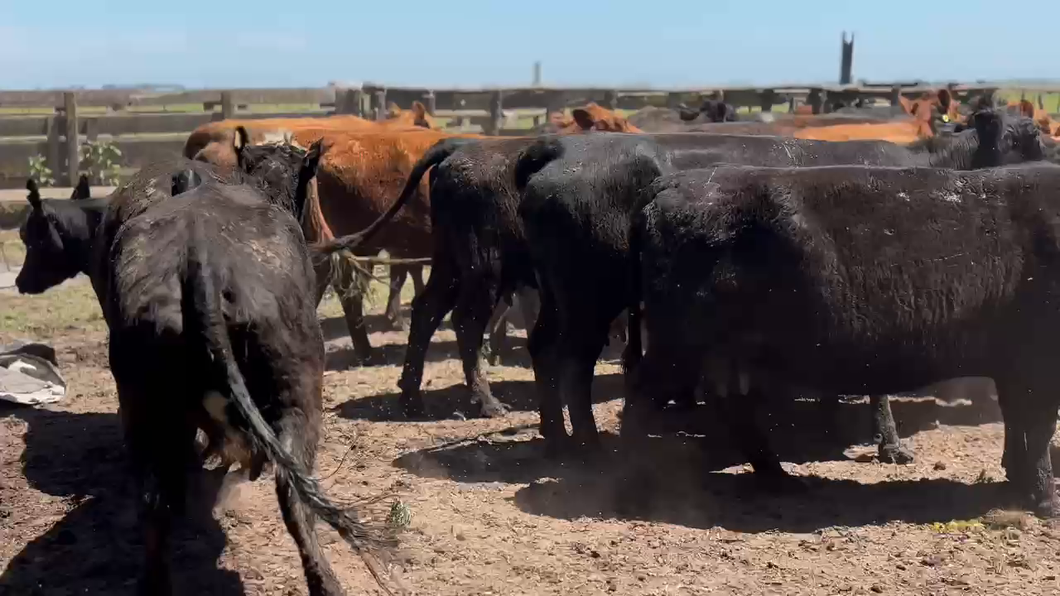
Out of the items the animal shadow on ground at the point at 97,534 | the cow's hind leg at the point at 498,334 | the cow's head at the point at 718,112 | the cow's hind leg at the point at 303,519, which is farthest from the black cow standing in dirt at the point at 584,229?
the cow's head at the point at 718,112

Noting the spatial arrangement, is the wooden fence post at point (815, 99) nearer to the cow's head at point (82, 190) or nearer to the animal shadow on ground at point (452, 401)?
the animal shadow on ground at point (452, 401)

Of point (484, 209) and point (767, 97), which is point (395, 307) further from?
point (767, 97)

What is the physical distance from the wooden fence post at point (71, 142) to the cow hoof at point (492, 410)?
1110 cm

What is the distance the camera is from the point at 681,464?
615 centimetres

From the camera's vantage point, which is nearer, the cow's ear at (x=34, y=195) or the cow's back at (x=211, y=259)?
the cow's back at (x=211, y=259)

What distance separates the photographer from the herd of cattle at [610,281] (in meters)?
3.85

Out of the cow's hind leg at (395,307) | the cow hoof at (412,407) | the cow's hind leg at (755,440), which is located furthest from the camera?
the cow's hind leg at (395,307)

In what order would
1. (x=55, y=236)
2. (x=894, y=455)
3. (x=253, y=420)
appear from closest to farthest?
1. (x=253, y=420)
2. (x=894, y=455)
3. (x=55, y=236)

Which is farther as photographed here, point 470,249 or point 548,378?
point 470,249

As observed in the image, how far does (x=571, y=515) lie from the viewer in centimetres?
537

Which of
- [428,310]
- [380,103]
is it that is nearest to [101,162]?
[380,103]

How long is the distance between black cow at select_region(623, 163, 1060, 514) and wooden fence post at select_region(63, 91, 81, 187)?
13115 millimetres

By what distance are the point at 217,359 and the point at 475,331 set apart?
3888 mm

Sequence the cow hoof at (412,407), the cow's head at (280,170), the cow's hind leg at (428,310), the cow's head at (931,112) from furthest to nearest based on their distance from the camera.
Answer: the cow's head at (931,112)
the cow's hind leg at (428,310)
the cow hoof at (412,407)
the cow's head at (280,170)
